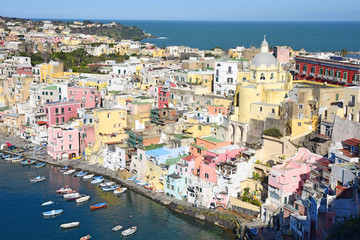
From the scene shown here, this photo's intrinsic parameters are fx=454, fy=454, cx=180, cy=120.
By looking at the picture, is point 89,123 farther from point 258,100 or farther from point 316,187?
point 316,187

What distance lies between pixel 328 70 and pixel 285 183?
50.5 ft

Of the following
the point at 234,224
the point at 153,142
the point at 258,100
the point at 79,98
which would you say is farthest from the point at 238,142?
the point at 79,98

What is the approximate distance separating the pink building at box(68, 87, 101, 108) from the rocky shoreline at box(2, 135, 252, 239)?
8587mm

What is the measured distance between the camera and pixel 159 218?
2764 centimetres

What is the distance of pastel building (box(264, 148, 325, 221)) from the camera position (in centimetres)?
2520

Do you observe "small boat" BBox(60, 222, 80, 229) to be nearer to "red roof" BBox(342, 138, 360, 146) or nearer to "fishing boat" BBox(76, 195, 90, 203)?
"fishing boat" BBox(76, 195, 90, 203)

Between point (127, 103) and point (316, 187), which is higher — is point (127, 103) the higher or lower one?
the higher one

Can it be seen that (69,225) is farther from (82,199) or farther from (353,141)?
(353,141)

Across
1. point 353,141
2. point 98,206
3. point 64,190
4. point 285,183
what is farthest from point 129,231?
point 353,141

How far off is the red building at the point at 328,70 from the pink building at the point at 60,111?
20931 millimetres

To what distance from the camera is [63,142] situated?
37.7 m

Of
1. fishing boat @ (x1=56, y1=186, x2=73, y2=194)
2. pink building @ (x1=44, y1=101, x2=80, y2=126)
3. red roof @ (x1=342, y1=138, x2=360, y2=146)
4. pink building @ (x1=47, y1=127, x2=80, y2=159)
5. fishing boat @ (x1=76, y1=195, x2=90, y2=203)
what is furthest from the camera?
pink building @ (x1=44, y1=101, x2=80, y2=126)

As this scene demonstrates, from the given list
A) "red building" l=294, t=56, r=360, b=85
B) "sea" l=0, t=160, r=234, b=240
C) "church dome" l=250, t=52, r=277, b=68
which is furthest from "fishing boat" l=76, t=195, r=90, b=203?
"red building" l=294, t=56, r=360, b=85

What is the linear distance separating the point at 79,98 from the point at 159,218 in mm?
21263
